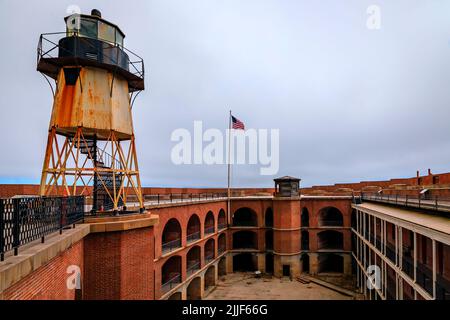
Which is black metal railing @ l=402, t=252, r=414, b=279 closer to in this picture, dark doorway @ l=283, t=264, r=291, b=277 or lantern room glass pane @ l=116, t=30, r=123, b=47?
dark doorway @ l=283, t=264, r=291, b=277

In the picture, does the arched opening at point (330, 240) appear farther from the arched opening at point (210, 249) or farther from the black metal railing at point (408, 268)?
the black metal railing at point (408, 268)

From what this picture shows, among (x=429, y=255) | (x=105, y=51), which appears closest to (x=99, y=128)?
(x=105, y=51)

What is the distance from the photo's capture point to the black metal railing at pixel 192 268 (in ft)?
80.9

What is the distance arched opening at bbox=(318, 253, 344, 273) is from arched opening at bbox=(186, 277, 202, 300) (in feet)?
54.1

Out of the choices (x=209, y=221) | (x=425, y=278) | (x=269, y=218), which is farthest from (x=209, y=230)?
(x=425, y=278)

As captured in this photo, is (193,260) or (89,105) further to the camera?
(193,260)

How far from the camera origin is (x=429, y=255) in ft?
54.0

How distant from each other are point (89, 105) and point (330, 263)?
3568cm

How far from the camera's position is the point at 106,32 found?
1170 cm

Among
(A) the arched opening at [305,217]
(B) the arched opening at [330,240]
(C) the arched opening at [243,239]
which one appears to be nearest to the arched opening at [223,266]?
(C) the arched opening at [243,239]

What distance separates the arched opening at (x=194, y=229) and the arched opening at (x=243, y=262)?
10.9 meters

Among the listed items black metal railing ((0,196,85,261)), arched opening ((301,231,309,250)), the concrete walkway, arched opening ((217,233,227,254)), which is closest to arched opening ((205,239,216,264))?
arched opening ((217,233,227,254))

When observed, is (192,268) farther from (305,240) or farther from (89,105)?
(89,105)
